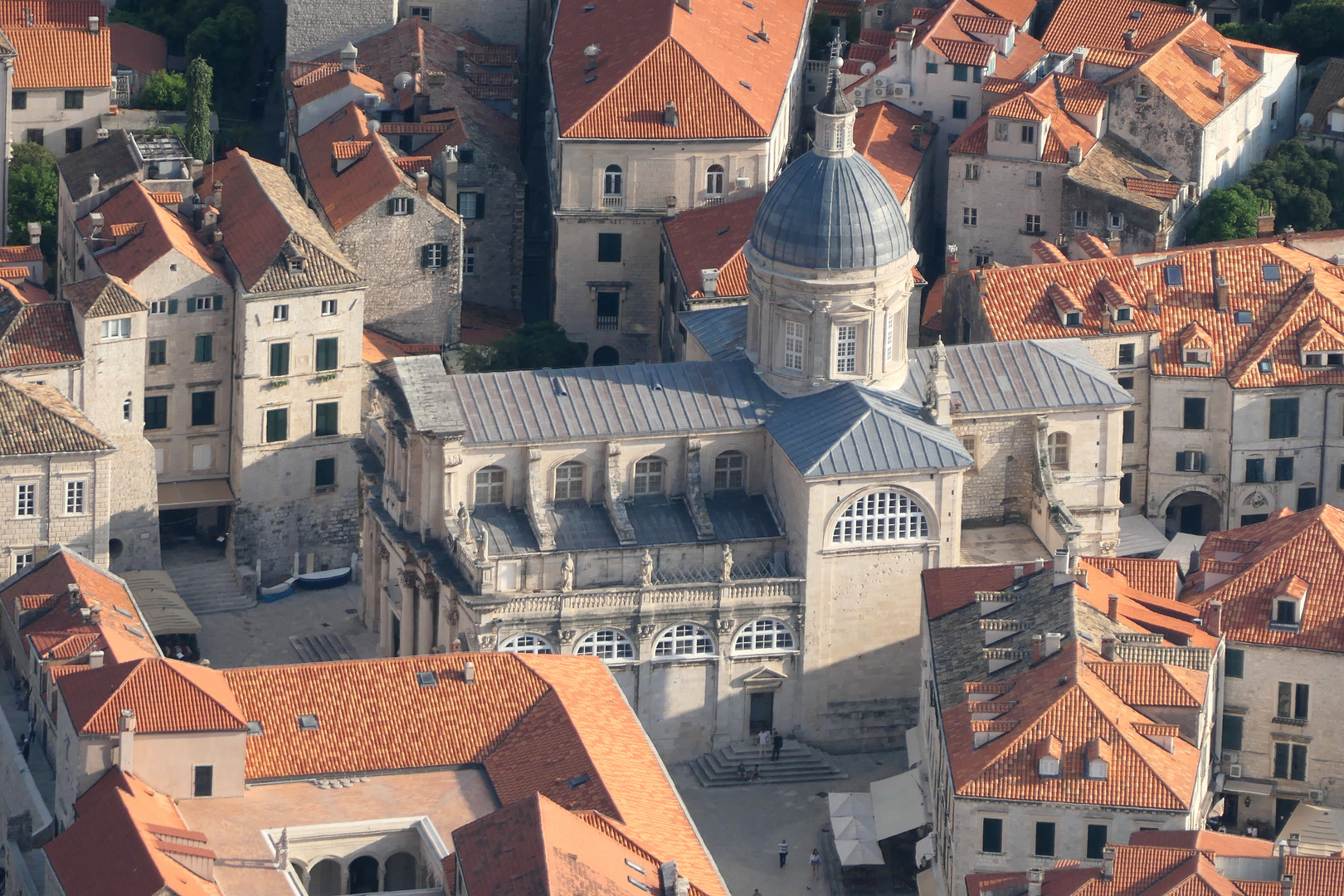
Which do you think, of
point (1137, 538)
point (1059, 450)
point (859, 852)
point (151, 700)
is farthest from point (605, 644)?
point (1137, 538)

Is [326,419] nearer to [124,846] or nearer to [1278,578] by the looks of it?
[124,846]

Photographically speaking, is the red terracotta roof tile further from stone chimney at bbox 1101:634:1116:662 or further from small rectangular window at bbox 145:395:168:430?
stone chimney at bbox 1101:634:1116:662

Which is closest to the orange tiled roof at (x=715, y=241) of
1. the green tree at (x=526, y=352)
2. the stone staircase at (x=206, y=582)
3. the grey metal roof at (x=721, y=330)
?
the grey metal roof at (x=721, y=330)

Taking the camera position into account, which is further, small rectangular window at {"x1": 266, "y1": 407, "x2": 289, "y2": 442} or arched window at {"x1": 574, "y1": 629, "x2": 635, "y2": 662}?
small rectangular window at {"x1": 266, "y1": 407, "x2": 289, "y2": 442}

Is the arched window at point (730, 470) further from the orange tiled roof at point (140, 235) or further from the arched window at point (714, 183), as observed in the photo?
the arched window at point (714, 183)

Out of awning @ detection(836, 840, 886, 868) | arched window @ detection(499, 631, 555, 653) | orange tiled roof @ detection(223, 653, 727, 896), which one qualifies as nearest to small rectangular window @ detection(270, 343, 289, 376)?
arched window @ detection(499, 631, 555, 653)

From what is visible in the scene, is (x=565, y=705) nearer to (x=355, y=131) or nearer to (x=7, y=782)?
(x=7, y=782)

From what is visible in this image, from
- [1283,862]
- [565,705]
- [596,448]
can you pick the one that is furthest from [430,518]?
[1283,862]
